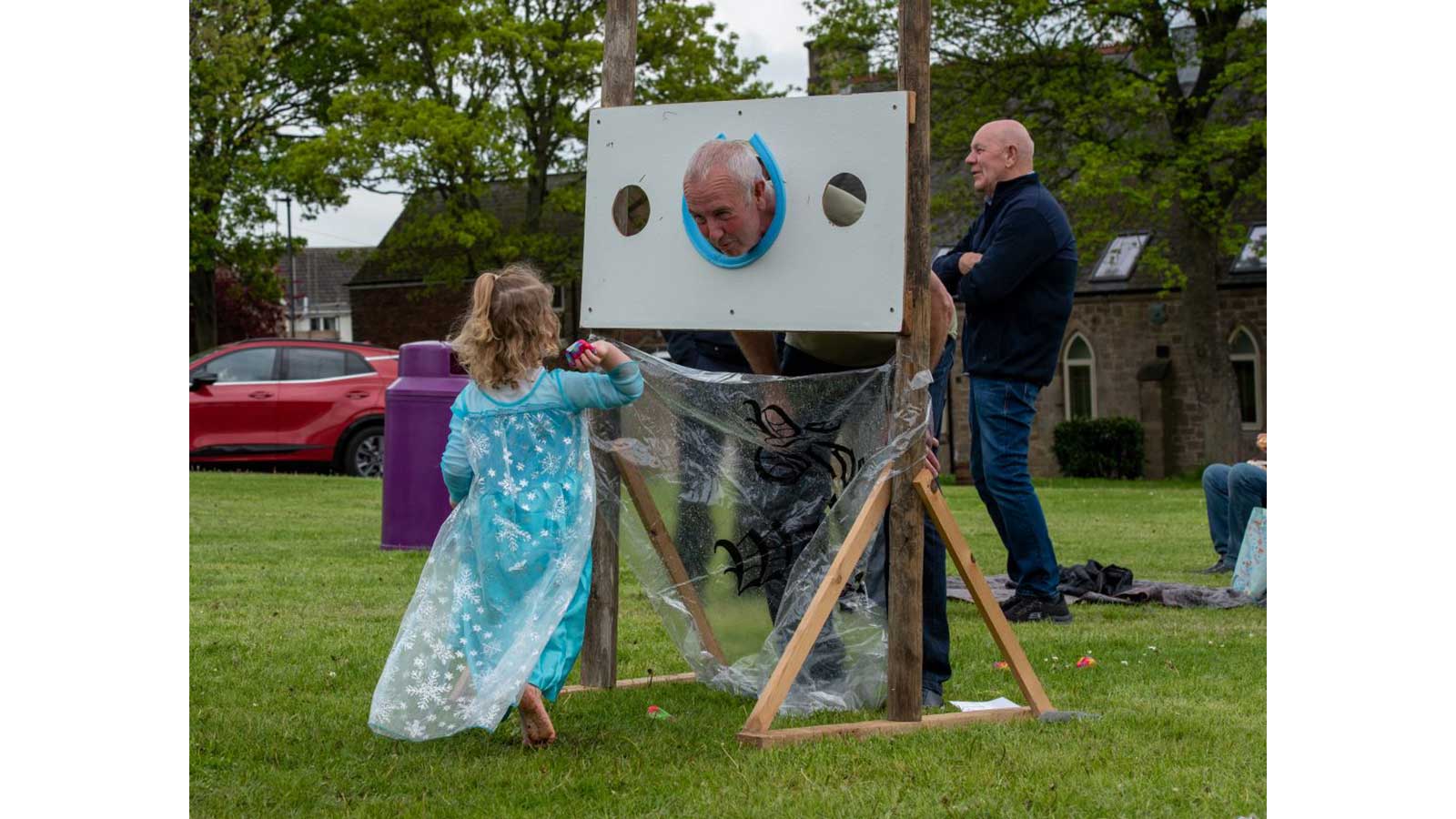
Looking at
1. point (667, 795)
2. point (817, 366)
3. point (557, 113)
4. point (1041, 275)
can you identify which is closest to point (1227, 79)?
point (557, 113)

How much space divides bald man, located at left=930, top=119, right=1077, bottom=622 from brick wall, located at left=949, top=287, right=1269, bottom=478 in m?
22.7

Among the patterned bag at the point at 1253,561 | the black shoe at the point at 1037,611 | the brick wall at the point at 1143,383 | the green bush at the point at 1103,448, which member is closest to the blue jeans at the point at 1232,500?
the patterned bag at the point at 1253,561

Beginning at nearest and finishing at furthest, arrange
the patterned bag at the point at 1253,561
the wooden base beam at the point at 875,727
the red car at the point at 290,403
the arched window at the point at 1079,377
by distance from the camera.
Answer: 1. the wooden base beam at the point at 875,727
2. the patterned bag at the point at 1253,561
3. the red car at the point at 290,403
4. the arched window at the point at 1079,377

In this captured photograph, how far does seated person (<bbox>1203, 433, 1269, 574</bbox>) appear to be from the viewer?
26.8 feet

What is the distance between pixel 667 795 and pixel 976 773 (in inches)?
29.4

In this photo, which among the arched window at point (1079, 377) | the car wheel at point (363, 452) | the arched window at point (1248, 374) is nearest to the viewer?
the car wheel at point (363, 452)

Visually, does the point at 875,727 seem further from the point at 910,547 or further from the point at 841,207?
the point at 841,207

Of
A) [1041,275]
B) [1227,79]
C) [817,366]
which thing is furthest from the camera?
[1227,79]

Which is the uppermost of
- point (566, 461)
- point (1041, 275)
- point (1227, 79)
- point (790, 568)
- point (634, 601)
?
point (1227, 79)

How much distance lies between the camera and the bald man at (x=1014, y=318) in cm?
614

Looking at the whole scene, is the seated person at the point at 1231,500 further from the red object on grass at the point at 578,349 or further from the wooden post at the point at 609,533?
the red object on grass at the point at 578,349

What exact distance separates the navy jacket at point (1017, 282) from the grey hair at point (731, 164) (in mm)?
1804

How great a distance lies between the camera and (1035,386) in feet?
21.1

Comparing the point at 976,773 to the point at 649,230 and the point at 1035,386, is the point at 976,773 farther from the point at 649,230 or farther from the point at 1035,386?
the point at 1035,386
